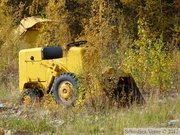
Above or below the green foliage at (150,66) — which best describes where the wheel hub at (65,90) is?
below

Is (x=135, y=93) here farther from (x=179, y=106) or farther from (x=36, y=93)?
(x=36, y=93)

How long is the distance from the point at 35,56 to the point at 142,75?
7.62 ft

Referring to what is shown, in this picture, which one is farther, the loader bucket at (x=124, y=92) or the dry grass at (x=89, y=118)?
the loader bucket at (x=124, y=92)

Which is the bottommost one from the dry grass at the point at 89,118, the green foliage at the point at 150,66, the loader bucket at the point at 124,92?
the dry grass at the point at 89,118

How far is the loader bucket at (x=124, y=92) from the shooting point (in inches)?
311

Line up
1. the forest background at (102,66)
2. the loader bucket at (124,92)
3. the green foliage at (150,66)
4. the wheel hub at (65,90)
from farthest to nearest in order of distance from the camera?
the green foliage at (150,66), the wheel hub at (65,90), the loader bucket at (124,92), the forest background at (102,66)

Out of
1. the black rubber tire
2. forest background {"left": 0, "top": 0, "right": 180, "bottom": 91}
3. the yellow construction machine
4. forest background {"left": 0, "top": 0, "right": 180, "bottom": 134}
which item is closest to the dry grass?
forest background {"left": 0, "top": 0, "right": 180, "bottom": 134}

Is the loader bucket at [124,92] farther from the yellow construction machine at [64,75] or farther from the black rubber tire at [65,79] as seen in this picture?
the black rubber tire at [65,79]

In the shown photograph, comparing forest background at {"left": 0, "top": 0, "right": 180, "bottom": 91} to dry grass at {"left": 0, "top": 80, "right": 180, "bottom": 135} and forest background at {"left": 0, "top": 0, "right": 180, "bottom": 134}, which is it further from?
dry grass at {"left": 0, "top": 80, "right": 180, "bottom": 135}

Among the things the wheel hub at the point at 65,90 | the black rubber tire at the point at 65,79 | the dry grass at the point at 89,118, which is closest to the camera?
the dry grass at the point at 89,118

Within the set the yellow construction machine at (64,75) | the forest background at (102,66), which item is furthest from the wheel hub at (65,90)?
the forest background at (102,66)

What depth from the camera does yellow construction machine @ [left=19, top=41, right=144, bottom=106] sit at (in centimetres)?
811

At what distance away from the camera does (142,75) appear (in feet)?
31.5

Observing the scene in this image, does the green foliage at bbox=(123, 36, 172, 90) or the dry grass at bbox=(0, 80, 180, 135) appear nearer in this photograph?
the dry grass at bbox=(0, 80, 180, 135)
